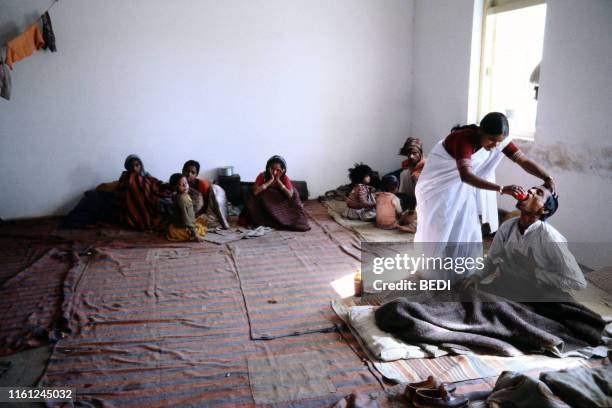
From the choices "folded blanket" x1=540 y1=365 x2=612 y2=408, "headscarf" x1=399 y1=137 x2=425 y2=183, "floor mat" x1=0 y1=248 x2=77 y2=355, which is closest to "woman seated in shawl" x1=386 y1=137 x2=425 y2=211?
"headscarf" x1=399 y1=137 x2=425 y2=183

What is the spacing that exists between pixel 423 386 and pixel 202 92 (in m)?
4.51

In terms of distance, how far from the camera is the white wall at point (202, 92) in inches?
207

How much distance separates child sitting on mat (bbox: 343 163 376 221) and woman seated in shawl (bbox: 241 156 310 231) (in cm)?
56

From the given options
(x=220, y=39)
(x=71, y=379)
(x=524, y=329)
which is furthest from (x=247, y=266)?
(x=220, y=39)

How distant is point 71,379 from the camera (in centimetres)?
241

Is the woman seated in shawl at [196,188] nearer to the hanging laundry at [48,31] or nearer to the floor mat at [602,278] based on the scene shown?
the hanging laundry at [48,31]

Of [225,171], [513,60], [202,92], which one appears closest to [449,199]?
[513,60]

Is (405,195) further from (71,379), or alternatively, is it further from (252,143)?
(71,379)

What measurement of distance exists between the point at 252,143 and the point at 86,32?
2.21 metres

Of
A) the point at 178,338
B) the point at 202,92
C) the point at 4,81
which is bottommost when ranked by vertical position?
the point at 178,338

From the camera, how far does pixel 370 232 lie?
4777 mm

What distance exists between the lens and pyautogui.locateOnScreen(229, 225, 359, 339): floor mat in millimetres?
2951

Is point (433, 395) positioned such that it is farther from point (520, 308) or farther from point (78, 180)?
point (78, 180)

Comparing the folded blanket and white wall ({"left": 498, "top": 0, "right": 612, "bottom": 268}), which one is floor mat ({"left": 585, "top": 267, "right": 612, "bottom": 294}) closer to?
white wall ({"left": 498, "top": 0, "right": 612, "bottom": 268})
